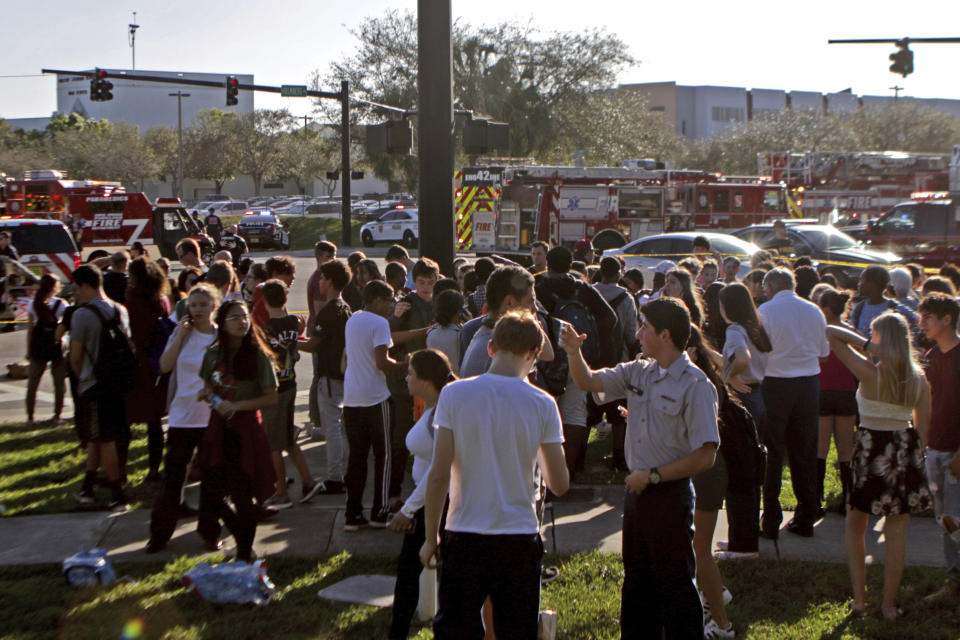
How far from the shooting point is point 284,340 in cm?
725

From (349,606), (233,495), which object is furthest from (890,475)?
(233,495)

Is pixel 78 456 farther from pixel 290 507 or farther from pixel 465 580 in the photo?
pixel 465 580

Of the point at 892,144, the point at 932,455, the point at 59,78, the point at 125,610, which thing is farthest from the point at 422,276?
the point at 59,78

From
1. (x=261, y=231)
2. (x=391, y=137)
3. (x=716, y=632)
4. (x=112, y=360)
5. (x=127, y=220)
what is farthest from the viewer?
(x=261, y=231)

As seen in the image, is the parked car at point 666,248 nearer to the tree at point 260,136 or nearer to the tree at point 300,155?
the tree at point 300,155

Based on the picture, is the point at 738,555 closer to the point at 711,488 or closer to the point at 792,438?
the point at 792,438

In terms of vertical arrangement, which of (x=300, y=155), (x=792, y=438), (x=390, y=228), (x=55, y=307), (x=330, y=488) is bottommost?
(x=330, y=488)

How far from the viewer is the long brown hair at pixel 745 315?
6.18 metres

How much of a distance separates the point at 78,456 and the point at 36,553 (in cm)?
261

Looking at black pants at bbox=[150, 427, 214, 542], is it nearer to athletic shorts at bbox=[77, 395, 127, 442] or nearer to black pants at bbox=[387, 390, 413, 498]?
athletic shorts at bbox=[77, 395, 127, 442]

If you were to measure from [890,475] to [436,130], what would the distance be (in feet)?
18.6

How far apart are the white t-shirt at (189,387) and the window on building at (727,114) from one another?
91.6 m

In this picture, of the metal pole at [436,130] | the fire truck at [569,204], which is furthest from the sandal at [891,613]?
the fire truck at [569,204]

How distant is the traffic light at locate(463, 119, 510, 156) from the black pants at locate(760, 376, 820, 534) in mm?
5899
